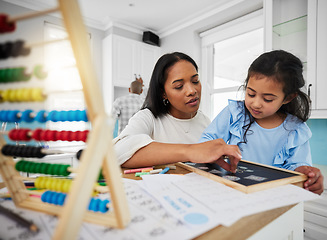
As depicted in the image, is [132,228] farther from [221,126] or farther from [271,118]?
[271,118]

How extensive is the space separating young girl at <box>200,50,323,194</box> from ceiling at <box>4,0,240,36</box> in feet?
8.55

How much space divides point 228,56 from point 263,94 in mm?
2818

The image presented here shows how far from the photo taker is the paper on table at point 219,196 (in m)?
0.39

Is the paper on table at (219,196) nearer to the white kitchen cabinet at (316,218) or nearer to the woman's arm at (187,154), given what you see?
the woman's arm at (187,154)

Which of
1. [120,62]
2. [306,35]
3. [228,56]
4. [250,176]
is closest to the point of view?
[250,176]

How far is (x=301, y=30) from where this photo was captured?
2141mm

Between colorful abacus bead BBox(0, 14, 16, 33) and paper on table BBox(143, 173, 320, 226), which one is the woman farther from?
colorful abacus bead BBox(0, 14, 16, 33)

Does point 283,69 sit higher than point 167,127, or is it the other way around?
point 283,69

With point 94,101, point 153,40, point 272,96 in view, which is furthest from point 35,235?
point 153,40

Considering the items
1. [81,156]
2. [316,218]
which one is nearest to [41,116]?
[81,156]

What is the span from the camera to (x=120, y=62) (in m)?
3.98

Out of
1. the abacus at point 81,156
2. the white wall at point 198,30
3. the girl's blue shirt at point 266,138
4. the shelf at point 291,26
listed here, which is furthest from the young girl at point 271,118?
the white wall at point 198,30

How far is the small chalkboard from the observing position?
52cm

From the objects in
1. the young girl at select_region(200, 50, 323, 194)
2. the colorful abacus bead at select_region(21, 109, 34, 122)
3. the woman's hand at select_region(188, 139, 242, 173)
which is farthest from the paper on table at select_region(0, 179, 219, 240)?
the young girl at select_region(200, 50, 323, 194)
